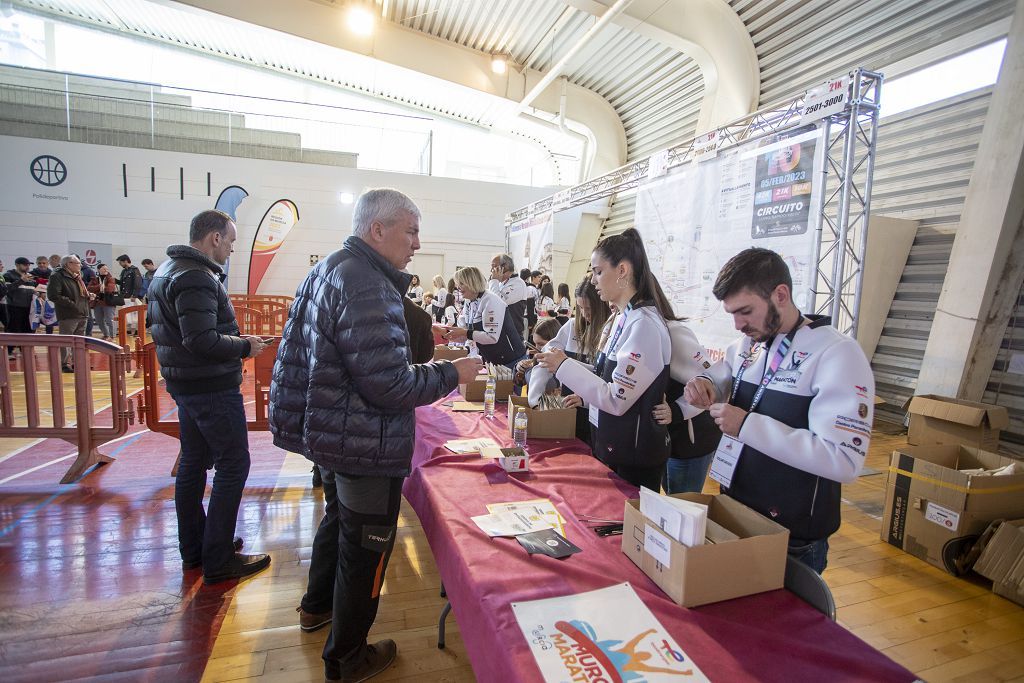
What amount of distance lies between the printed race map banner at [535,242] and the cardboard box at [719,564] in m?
8.10

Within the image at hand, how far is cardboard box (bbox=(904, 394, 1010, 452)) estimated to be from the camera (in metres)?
3.82

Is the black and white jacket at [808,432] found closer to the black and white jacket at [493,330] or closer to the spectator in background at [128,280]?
the black and white jacket at [493,330]

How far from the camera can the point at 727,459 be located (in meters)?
1.43

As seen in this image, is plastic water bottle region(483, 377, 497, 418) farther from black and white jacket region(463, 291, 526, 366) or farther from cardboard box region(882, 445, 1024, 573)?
cardboard box region(882, 445, 1024, 573)

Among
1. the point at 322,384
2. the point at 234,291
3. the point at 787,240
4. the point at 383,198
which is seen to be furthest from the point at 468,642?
the point at 234,291

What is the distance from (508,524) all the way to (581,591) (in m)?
0.37

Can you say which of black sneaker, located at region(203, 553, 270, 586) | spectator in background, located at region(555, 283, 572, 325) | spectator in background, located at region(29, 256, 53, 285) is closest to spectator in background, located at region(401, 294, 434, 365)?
black sneaker, located at region(203, 553, 270, 586)

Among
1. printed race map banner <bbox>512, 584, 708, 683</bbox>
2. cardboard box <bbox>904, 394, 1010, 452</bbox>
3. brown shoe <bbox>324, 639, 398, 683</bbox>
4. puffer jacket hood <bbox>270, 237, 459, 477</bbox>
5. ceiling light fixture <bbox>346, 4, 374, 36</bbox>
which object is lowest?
brown shoe <bbox>324, 639, 398, 683</bbox>

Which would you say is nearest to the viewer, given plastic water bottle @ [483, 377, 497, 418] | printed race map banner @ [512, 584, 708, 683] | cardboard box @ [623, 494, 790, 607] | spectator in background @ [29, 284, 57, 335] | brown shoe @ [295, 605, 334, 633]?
printed race map banner @ [512, 584, 708, 683]

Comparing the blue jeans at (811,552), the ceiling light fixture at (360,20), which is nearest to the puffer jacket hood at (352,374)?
the blue jeans at (811,552)

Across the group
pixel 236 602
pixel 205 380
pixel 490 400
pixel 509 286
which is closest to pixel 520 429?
pixel 490 400

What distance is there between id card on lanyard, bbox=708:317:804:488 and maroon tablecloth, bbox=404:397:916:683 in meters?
0.34

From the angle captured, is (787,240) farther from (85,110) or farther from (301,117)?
(85,110)

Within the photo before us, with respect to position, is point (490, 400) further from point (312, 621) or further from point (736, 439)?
point (736, 439)
